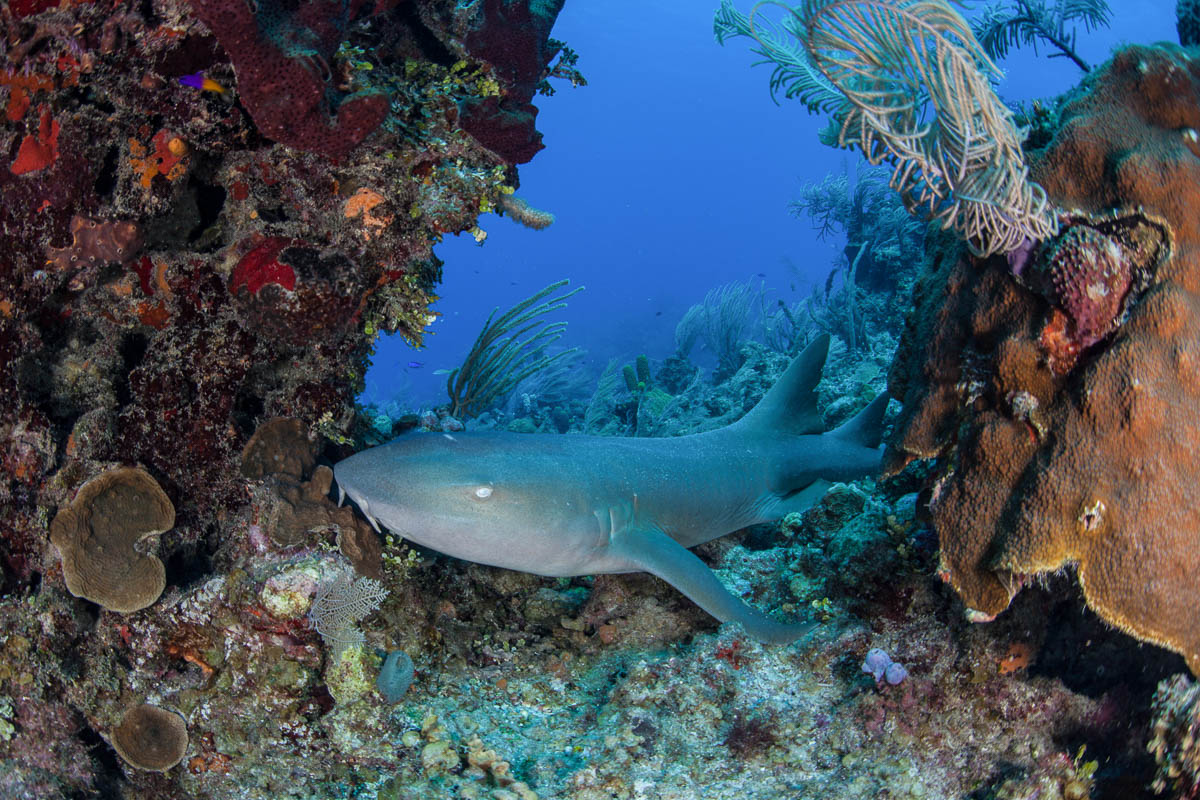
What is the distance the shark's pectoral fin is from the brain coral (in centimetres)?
102

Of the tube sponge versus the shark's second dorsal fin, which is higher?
the shark's second dorsal fin

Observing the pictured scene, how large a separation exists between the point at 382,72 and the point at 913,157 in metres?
2.98

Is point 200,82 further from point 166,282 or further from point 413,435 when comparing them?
point 413,435

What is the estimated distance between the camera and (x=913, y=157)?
8.64ft

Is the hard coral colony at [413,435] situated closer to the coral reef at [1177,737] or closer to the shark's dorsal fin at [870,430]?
the coral reef at [1177,737]

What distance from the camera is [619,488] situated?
3.72m

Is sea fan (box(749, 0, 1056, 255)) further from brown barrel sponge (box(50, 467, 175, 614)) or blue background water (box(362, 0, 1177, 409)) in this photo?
blue background water (box(362, 0, 1177, 409))

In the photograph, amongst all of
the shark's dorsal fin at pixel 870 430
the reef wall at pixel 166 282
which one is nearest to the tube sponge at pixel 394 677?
the reef wall at pixel 166 282

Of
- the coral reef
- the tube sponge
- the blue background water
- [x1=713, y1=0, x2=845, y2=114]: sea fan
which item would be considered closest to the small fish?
[x1=713, y1=0, x2=845, y2=114]: sea fan

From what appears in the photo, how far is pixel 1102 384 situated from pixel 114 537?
4557 mm

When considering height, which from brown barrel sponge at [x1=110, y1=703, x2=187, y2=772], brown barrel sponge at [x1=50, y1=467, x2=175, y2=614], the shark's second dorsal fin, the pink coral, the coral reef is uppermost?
the shark's second dorsal fin

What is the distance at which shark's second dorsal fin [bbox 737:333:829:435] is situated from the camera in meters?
4.77

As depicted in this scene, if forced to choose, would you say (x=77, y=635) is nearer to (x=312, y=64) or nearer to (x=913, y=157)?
(x=312, y=64)

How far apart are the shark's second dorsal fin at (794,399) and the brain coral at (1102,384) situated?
1857 mm
